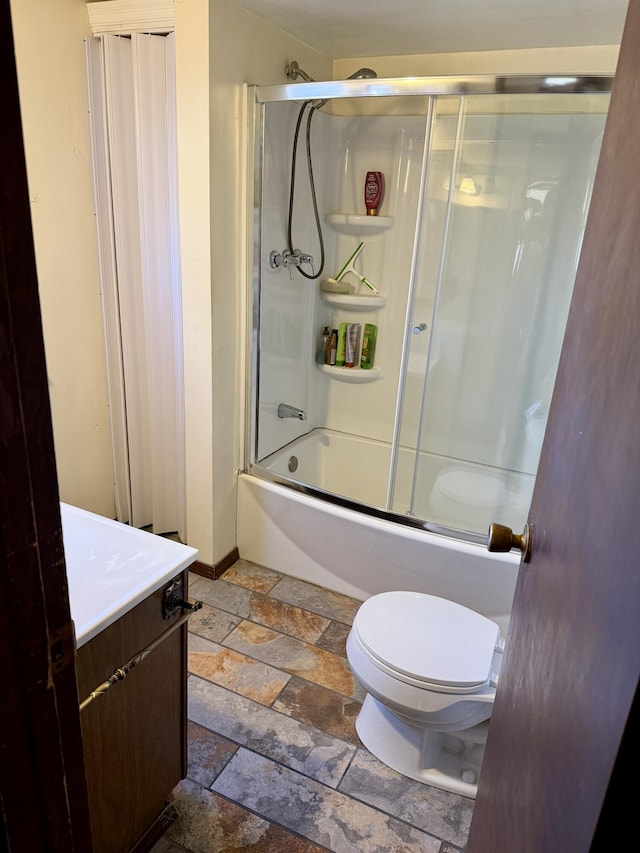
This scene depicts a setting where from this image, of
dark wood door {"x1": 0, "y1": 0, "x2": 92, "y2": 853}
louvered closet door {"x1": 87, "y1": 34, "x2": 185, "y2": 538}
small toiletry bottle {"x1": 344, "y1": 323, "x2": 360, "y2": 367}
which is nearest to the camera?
dark wood door {"x1": 0, "y1": 0, "x2": 92, "y2": 853}

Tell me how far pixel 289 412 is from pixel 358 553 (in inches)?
32.5

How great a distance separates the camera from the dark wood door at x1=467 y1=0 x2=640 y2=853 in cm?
54

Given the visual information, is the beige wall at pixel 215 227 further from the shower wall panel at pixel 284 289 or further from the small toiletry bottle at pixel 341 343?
the small toiletry bottle at pixel 341 343

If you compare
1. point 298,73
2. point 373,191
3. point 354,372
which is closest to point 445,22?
point 298,73

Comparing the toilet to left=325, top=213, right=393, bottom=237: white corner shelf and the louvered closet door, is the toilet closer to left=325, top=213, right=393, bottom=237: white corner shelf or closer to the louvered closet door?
the louvered closet door

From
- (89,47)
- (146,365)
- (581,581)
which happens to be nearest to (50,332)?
(146,365)

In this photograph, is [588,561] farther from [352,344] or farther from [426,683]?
[352,344]

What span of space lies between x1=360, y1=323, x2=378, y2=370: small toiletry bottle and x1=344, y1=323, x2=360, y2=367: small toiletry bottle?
4 cm

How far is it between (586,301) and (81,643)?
3.31ft

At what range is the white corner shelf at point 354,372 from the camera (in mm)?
3031

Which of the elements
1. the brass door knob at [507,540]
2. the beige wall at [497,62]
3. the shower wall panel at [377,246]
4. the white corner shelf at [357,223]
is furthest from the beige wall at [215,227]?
the brass door knob at [507,540]

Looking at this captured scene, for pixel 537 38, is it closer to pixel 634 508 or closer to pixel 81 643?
pixel 634 508

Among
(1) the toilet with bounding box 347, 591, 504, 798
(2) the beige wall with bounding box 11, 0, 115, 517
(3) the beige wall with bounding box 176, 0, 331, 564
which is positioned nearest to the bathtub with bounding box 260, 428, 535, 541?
(3) the beige wall with bounding box 176, 0, 331, 564

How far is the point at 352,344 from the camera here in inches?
120
